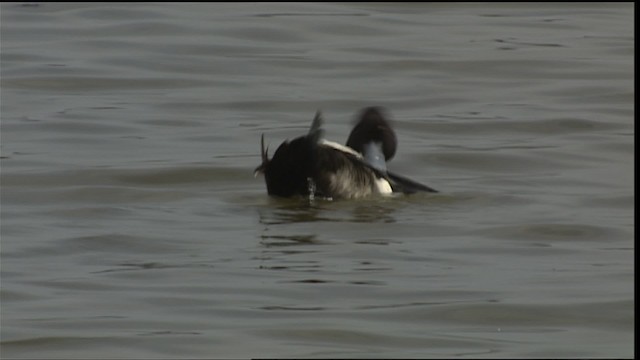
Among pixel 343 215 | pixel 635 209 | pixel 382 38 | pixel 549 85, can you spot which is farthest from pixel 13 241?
pixel 382 38

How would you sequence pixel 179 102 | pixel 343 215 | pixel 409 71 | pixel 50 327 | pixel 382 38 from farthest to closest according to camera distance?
pixel 382 38 < pixel 409 71 < pixel 179 102 < pixel 343 215 < pixel 50 327

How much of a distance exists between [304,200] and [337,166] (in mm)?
283

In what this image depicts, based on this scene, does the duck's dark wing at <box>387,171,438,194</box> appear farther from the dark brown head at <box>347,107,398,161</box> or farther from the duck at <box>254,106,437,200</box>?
the dark brown head at <box>347,107,398,161</box>

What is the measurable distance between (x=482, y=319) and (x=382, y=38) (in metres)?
9.99

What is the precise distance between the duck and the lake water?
0.11m

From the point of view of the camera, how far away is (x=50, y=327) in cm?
766

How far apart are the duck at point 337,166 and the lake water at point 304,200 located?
11 cm

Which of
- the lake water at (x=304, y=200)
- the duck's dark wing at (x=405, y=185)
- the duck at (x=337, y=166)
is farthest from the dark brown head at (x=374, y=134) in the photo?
the lake water at (x=304, y=200)

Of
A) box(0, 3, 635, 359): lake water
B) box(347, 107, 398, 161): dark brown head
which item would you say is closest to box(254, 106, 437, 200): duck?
box(347, 107, 398, 161): dark brown head

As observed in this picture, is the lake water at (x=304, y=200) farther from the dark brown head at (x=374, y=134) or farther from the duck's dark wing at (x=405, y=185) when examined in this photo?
the dark brown head at (x=374, y=134)

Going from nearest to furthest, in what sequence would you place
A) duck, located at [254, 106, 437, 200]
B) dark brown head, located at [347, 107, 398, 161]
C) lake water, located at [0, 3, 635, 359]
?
lake water, located at [0, 3, 635, 359] < duck, located at [254, 106, 437, 200] < dark brown head, located at [347, 107, 398, 161]

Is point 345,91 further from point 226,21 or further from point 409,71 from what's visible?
point 226,21

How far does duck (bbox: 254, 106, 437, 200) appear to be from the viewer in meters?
10.3

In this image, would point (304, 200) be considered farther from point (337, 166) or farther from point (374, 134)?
point (374, 134)
